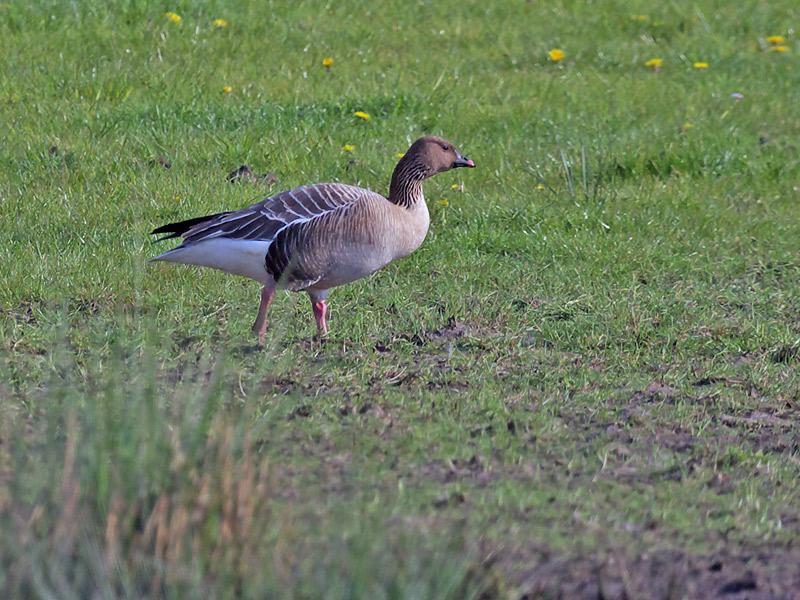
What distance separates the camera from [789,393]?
21.2 feet

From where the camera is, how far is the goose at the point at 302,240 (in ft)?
22.7

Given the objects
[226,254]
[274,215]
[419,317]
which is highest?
[274,215]

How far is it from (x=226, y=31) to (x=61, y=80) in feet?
6.37

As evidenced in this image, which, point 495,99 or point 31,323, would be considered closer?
point 31,323

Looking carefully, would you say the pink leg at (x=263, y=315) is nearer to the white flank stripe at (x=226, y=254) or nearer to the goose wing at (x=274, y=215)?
the white flank stripe at (x=226, y=254)

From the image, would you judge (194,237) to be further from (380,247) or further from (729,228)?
(729,228)

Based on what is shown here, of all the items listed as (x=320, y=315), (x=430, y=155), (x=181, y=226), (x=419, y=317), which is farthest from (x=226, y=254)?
(x=430, y=155)

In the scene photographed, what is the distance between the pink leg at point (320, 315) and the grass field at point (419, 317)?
5.3 inches

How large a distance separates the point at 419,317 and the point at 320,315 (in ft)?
2.05

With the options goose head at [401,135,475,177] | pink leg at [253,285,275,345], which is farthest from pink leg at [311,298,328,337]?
goose head at [401,135,475,177]

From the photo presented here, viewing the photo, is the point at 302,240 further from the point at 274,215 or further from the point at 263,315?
the point at 263,315

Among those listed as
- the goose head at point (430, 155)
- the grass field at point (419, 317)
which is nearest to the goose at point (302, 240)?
the grass field at point (419, 317)

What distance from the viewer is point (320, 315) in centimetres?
714

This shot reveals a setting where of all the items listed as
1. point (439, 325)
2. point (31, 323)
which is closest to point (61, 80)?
point (31, 323)
